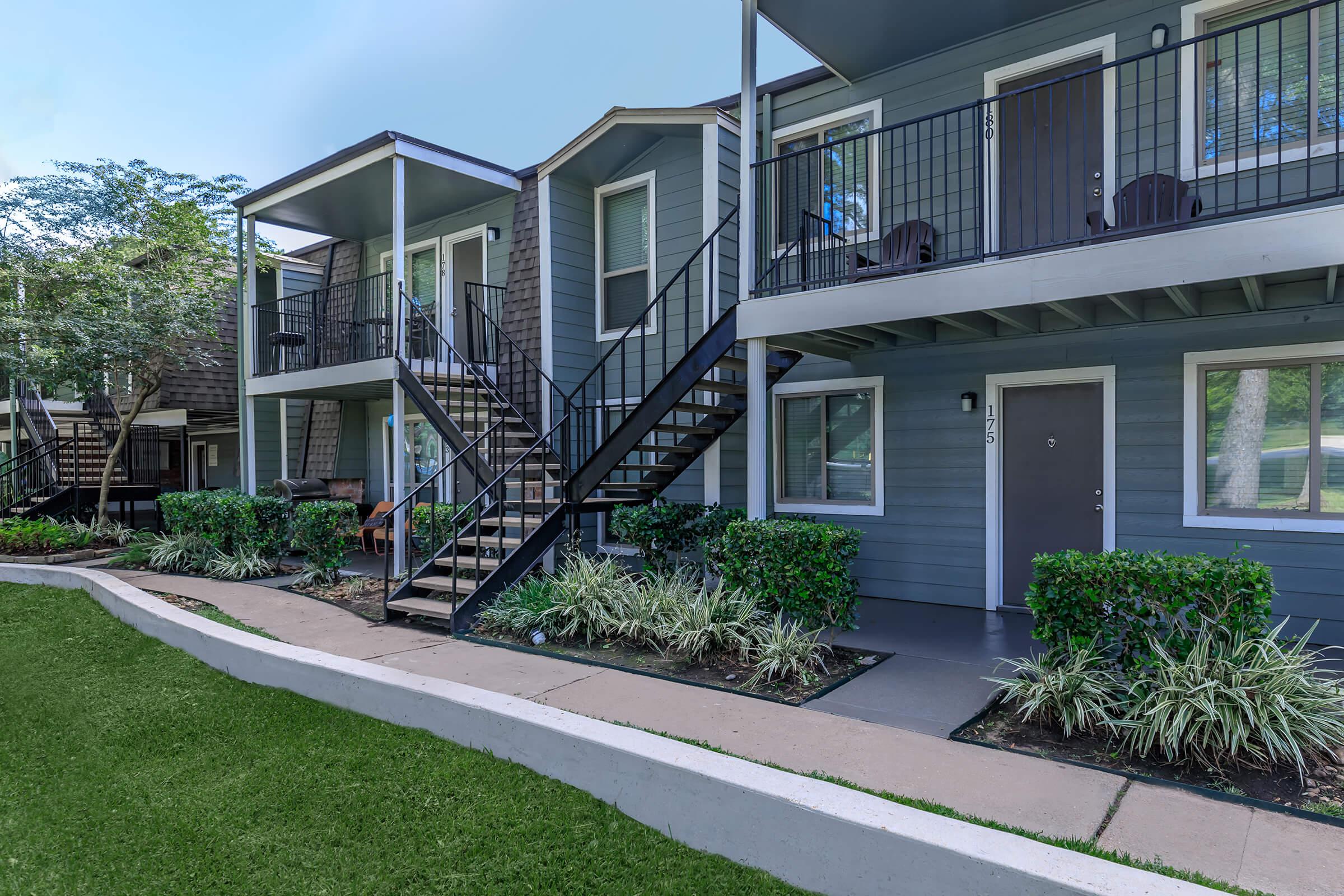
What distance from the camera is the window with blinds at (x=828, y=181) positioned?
7613 millimetres

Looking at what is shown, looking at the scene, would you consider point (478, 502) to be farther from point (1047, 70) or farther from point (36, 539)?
point (36, 539)

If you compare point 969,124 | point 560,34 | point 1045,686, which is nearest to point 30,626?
point 1045,686

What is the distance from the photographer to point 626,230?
9.36m

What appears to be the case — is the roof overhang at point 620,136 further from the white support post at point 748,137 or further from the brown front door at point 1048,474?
the brown front door at point 1048,474

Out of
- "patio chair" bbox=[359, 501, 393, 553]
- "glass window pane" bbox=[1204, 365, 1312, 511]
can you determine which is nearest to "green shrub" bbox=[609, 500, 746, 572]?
"glass window pane" bbox=[1204, 365, 1312, 511]

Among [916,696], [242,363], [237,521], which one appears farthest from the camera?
[242,363]

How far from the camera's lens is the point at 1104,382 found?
6285 millimetres

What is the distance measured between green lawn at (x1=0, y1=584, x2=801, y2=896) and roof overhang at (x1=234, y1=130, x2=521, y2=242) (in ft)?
21.4

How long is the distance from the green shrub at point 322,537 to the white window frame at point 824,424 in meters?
4.62

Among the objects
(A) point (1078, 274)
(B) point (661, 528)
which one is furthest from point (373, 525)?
(A) point (1078, 274)

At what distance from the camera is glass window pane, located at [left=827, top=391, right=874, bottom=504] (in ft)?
25.0

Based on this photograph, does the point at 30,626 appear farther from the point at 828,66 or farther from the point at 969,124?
the point at 969,124

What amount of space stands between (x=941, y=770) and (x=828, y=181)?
6090mm

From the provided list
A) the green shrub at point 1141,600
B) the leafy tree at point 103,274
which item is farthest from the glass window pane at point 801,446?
the leafy tree at point 103,274
